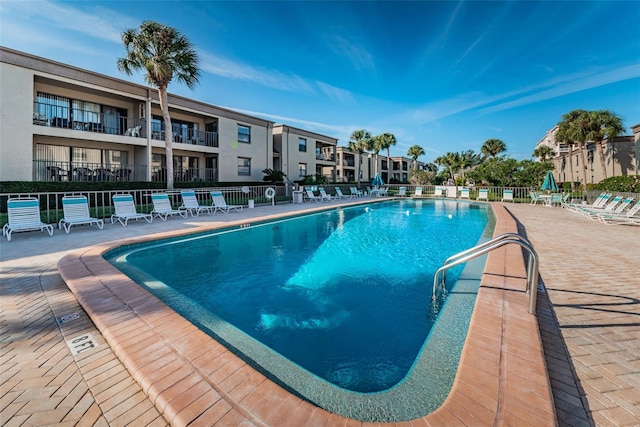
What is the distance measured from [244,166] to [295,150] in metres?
6.16

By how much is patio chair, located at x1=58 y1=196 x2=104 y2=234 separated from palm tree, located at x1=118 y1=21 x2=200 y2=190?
275 inches

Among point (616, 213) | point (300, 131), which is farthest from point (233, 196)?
point (616, 213)

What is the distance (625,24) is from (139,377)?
2058cm

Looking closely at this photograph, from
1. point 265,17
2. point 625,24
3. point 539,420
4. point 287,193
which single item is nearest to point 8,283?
point 539,420

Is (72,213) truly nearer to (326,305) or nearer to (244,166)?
(326,305)

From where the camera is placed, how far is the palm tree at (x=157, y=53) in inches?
505

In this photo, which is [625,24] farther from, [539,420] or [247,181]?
[247,181]

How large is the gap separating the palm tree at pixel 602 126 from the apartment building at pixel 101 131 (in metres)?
28.4

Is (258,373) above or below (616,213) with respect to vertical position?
below

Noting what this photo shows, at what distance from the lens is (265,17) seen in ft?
40.4

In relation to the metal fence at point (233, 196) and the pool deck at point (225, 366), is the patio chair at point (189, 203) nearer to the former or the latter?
the metal fence at point (233, 196)

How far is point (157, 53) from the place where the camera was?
13.1 m

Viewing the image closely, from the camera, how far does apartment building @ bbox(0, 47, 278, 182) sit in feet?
38.1

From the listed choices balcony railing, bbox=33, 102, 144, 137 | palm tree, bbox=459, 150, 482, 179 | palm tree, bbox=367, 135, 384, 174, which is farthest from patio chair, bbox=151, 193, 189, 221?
palm tree, bbox=459, 150, 482, 179
